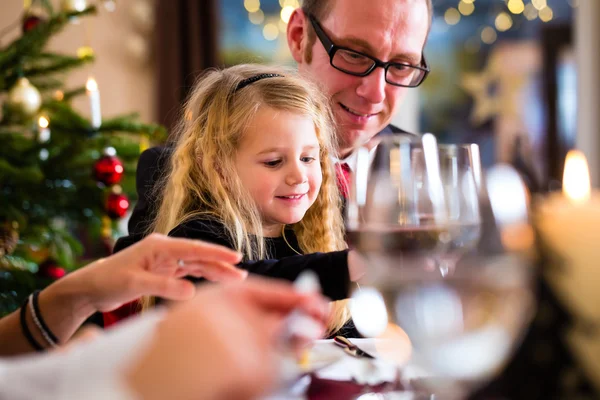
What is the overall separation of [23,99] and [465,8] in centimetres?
435

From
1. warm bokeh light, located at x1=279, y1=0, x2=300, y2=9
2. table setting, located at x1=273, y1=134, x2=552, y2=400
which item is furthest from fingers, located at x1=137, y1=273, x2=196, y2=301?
warm bokeh light, located at x1=279, y1=0, x2=300, y2=9

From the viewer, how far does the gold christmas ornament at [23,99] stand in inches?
74.9

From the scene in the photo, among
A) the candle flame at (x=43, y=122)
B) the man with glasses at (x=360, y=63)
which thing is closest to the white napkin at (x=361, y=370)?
the man with glasses at (x=360, y=63)

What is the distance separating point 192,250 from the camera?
69 centimetres

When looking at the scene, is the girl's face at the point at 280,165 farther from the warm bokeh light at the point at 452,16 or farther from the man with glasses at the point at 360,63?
the warm bokeh light at the point at 452,16

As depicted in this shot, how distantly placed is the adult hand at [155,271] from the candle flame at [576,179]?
0.95 ft

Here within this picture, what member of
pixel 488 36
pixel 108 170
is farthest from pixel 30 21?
pixel 488 36

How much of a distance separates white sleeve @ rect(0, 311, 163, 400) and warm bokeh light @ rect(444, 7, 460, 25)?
215 inches

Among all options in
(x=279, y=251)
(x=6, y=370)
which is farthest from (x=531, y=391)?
(x=279, y=251)

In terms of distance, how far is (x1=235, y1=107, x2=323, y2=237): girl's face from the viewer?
57.1 inches

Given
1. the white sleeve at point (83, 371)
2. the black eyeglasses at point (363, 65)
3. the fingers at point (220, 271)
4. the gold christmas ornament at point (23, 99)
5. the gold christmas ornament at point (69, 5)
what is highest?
the gold christmas ornament at point (69, 5)

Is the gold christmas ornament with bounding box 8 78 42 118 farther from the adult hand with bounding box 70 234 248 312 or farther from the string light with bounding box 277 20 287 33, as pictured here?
the string light with bounding box 277 20 287 33

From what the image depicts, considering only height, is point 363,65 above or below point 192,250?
above

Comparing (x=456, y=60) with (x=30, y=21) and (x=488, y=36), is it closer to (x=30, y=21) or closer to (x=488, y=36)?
(x=488, y=36)
